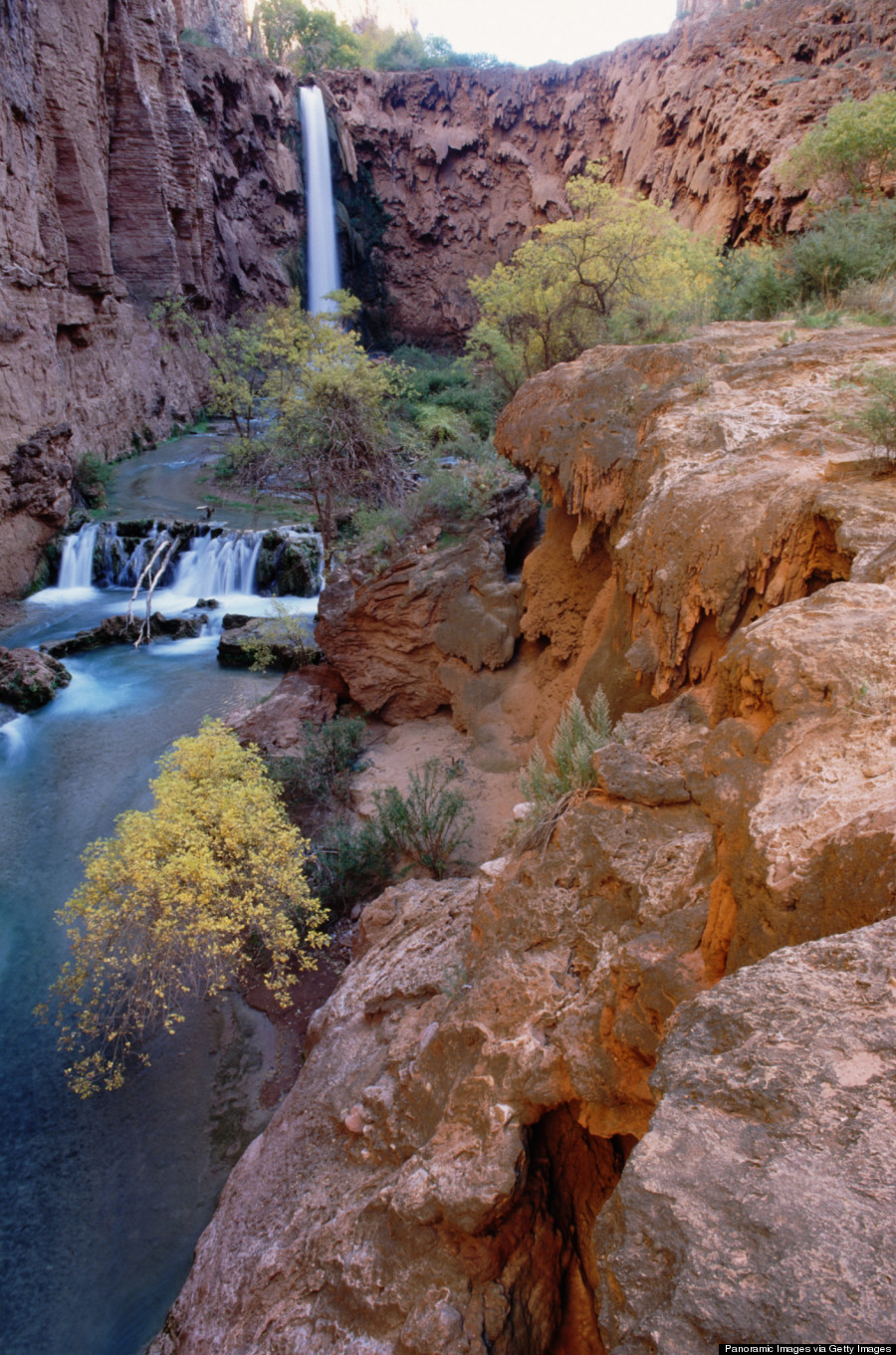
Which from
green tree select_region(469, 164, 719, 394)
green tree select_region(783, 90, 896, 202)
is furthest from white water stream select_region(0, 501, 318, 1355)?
green tree select_region(783, 90, 896, 202)

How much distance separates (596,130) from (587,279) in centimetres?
2191

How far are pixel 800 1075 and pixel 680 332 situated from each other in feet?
29.9

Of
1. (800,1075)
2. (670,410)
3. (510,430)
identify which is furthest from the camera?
(510,430)

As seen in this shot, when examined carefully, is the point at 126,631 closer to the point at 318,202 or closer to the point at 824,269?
the point at 824,269

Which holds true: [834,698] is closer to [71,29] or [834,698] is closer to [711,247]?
[711,247]

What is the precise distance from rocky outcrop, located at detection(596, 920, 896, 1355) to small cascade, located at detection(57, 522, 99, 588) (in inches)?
723

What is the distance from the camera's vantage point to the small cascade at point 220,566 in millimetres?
15867

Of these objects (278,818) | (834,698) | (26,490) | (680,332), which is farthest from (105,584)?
(834,698)

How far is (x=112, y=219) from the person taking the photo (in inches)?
879

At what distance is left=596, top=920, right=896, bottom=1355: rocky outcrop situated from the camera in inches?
45.1

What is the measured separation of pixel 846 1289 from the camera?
1101 mm

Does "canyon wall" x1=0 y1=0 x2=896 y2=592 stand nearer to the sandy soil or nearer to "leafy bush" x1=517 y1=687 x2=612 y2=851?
the sandy soil

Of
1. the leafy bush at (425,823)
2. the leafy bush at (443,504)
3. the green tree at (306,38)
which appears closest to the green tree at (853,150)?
the leafy bush at (443,504)

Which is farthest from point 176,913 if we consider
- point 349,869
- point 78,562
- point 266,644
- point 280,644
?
point 78,562
